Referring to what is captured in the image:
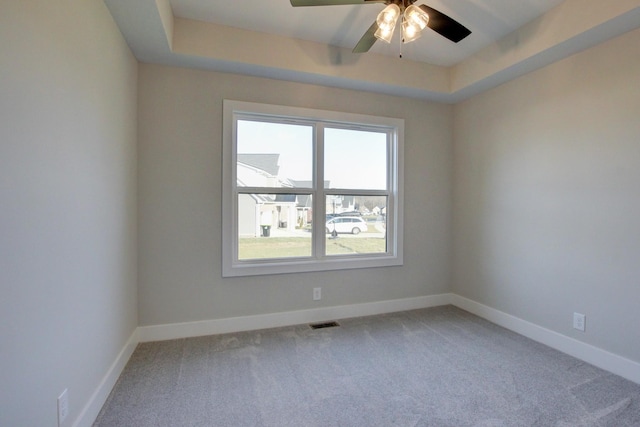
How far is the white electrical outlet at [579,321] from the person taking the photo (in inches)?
93.7

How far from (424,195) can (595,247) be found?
5.31ft

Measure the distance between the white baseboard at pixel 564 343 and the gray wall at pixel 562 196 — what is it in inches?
2.0

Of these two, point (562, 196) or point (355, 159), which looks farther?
point (355, 159)

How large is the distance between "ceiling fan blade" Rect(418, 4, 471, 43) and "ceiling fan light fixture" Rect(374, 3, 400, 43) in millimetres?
164

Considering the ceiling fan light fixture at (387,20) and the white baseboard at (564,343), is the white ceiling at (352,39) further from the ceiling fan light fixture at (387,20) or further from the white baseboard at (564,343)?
the white baseboard at (564,343)

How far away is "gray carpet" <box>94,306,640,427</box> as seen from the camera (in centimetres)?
171

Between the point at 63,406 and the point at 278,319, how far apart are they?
5.88 ft

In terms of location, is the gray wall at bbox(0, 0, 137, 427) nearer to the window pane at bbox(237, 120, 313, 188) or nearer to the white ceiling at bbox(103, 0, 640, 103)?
the white ceiling at bbox(103, 0, 640, 103)

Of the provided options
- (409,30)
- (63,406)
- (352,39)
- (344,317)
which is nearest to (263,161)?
(352,39)

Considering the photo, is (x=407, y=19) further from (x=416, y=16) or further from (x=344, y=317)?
(x=344, y=317)

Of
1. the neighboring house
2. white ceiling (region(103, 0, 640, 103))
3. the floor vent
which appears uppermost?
white ceiling (region(103, 0, 640, 103))

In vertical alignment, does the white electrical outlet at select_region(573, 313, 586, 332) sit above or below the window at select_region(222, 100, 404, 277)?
below

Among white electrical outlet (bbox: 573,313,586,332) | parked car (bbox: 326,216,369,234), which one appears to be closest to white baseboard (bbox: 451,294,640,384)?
white electrical outlet (bbox: 573,313,586,332)

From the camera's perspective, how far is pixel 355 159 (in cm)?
335
